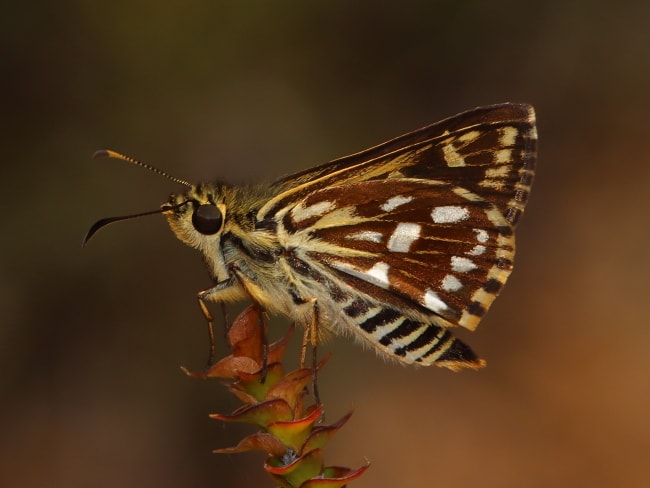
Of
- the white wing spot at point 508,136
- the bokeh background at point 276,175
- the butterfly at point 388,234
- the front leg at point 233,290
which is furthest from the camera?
the bokeh background at point 276,175

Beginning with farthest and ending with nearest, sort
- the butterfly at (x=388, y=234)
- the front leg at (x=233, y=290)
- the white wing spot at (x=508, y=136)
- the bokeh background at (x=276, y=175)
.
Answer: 1. the bokeh background at (x=276, y=175)
2. the white wing spot at (x=508, y=136)
3. the butterfly at (x=388, y=234)
4. the front leg at (x=233, y=290)

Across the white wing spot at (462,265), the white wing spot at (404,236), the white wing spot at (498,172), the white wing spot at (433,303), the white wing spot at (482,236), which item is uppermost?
the white wing spot at (498,172)

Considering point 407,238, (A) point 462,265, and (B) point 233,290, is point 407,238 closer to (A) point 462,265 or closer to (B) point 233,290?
(A) point 462,265

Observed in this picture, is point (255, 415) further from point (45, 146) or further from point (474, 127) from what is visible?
point (45, 146)

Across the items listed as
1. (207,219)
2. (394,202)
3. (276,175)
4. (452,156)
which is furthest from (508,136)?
(276,175)

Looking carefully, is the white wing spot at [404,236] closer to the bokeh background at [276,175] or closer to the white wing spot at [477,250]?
the white wing spot at [477,250]

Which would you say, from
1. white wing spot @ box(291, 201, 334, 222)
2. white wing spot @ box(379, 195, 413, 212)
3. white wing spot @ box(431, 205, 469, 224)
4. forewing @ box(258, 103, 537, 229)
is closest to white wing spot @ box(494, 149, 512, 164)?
forewing @ box(258, 103, 537, 229)

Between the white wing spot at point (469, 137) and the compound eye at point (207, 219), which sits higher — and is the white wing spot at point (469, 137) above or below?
above

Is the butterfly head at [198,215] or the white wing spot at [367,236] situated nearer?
the butterfly head at [198,215]

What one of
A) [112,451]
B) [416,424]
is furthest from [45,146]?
[416,424]

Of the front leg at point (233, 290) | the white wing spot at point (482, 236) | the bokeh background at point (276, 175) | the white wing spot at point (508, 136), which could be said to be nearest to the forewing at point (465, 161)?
the white wing spot at point (508, 136)
